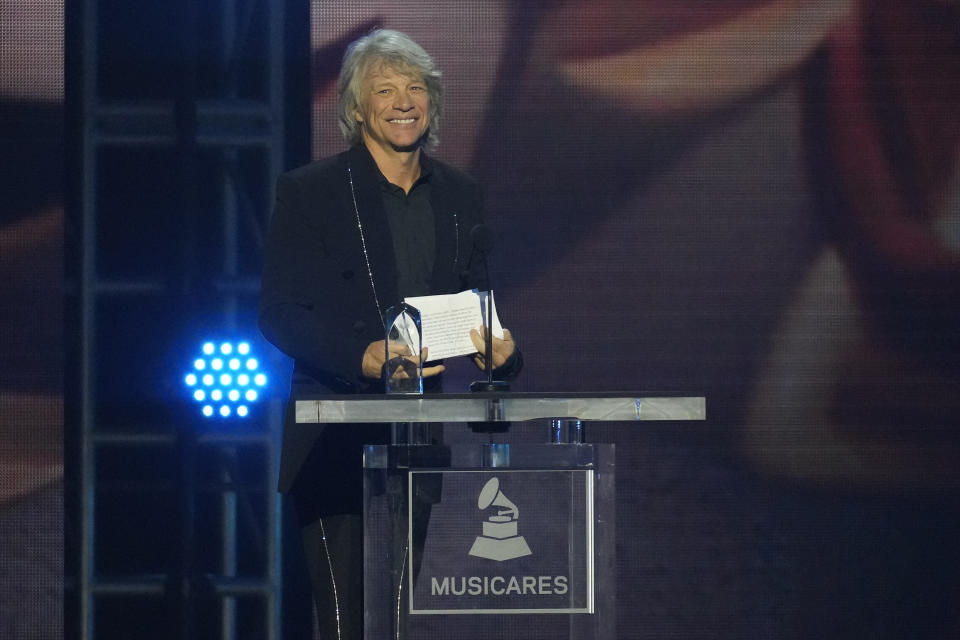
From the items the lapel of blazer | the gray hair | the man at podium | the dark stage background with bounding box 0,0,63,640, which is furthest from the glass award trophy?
the dark stage background with bounding box 0,0,63,640

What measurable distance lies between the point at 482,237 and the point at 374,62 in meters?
0.53

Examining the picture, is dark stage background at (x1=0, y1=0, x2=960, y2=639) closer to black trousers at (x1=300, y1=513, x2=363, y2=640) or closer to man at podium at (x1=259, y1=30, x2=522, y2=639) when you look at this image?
man at podium at (x1=259, y1=30, x2=522, y2=639)

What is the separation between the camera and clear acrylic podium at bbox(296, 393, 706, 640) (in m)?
2.04

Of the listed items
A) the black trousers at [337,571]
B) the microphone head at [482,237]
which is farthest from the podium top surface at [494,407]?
the black trousers at [337,571]

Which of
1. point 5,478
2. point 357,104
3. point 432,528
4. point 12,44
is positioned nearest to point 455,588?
point 432,528

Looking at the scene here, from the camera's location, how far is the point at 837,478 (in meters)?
4.00

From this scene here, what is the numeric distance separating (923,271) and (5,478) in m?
3.01

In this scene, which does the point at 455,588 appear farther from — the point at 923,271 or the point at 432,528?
the point at 923,271

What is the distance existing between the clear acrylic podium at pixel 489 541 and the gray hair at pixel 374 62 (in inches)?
35.9

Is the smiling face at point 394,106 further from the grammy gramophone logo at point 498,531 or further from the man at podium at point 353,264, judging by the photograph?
the grammy gramophone logo at point 498,531

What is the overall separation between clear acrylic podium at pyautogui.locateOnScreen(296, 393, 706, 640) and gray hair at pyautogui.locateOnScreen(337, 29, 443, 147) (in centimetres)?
91

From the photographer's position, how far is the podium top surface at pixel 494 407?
6.48 ft

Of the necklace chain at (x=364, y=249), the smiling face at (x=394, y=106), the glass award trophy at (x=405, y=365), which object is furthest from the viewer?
the smiling face at (x=394, y=106)

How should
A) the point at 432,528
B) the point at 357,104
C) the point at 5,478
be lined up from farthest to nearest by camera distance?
the point at 5,478, the point at 357,104, the point at 432,528
